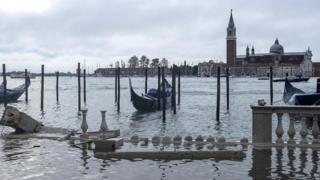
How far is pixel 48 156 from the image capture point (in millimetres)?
13859

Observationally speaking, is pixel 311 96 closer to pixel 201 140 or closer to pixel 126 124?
pixel 126 124

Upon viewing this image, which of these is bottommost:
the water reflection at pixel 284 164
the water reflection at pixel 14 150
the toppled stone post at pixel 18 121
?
the water reflection at pixel 14 150

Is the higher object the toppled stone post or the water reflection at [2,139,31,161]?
the toppled stone post

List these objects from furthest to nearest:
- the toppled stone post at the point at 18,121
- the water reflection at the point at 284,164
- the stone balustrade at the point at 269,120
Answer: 1. the toppled stone post at the point at 18,121
2. the stone balustrade at the point at 269,120
3. the water reflection at the point at 284,164

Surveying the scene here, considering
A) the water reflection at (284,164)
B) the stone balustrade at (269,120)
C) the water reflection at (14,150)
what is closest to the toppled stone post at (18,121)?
the water reflection at (14,150)

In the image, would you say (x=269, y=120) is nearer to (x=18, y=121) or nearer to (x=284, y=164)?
(x=284, y=164)

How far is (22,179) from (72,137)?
255 inches

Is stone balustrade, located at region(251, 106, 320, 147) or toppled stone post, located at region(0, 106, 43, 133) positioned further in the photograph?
toppled stone post, located at region(0, 106, 43, 133)

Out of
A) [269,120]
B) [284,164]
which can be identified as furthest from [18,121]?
[284,164]

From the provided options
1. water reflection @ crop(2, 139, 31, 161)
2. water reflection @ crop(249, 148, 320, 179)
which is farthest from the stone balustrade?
water reflection @ crop(2, 139, 31, 161)

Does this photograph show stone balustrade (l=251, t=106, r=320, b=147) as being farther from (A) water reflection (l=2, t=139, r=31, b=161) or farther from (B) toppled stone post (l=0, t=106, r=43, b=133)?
(B) toppled stone post (l=0, t=106, r=43, b=133)

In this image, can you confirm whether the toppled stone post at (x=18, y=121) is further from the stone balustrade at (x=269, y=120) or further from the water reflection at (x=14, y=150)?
the stone balustrade at (x=269, y=120)

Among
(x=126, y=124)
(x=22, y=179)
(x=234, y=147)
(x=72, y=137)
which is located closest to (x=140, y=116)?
(x=126, y=124)

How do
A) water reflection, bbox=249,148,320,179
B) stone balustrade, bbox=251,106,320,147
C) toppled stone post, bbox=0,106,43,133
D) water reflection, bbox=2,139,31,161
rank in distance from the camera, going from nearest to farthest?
water reflection, bbox=249,148,320,179, stone balustrade, bbox=251,106,320,147, water reflection, bbox=2,139,31,161, toppled stone post, bbox=0,106,43,133
